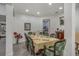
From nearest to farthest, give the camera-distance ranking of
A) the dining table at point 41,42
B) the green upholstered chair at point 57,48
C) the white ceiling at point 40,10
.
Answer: the white ceiling at point 40,10 < the green upholstered chair at point 57,48 < the dining table at point 41,42

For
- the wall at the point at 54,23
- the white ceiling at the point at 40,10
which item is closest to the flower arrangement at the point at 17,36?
the white ceiling at the point at 40,10

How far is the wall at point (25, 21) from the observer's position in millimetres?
1613

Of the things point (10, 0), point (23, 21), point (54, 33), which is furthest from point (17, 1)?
point (54, 33)

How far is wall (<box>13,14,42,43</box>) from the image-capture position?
1613mm

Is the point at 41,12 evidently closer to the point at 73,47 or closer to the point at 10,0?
the point at 10,0

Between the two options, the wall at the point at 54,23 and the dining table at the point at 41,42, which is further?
the dining table at the point at 41,42

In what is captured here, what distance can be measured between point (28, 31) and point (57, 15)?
1.61 feet

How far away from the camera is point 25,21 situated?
1.65m

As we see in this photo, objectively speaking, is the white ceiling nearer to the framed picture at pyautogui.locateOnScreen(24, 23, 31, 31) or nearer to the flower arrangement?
the framed picture at pyautogui.locateOnScreen(24, 23, 31, 31)

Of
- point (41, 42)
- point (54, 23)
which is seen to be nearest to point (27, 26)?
point (54, 23)

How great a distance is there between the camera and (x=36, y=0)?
136cm

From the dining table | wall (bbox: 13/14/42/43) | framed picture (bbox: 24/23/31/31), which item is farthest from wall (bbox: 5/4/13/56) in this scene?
the dining table

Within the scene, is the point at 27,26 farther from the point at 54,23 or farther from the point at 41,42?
the point at 41,42

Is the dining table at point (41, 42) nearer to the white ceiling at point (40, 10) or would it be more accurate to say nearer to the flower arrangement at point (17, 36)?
the flower arrangement at point (17, 36)
